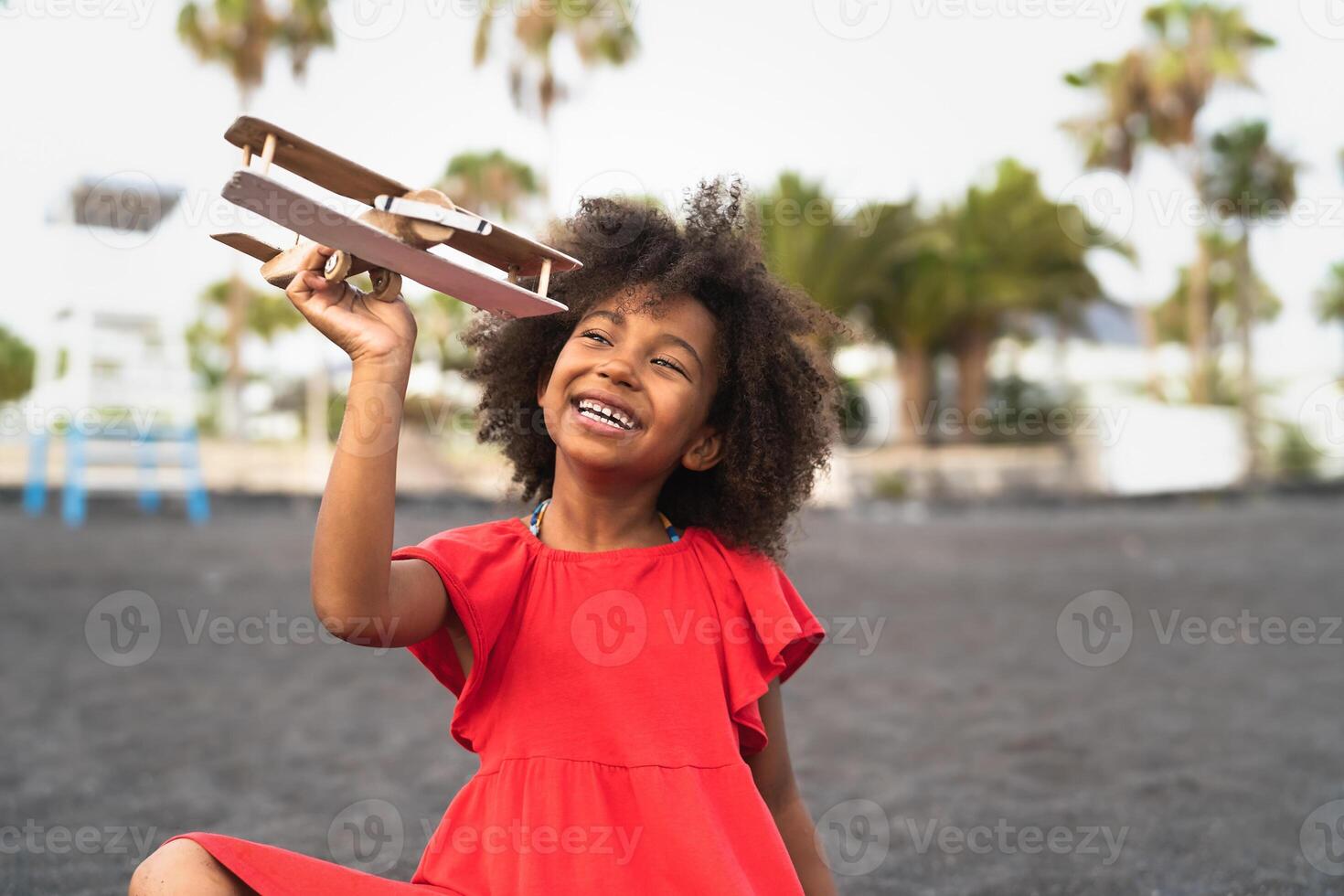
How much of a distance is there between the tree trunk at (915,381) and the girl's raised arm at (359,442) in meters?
23.7

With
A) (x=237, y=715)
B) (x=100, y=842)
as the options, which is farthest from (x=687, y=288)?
(x=237, y=715)

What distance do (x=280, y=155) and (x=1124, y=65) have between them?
2665 cm

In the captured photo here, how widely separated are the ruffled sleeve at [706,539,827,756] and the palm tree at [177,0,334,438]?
Result: 63.4 feet

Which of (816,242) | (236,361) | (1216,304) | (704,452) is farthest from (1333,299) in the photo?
(704,452)

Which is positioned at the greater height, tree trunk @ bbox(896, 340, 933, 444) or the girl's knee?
tree trunk @ bbox(896, 340, 933, 444)

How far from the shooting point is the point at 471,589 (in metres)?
1.73

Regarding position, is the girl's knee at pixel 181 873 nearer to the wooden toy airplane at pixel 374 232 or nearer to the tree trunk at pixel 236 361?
the wooden toy airplane at pixel 374 232

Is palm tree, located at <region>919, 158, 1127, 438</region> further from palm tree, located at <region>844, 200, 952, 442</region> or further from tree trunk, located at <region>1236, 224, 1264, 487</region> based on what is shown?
tree trunk, located at <region>1236, 224, 1264, 487</region>

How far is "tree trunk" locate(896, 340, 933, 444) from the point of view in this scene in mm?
24938

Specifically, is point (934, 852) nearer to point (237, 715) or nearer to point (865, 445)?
point (237, 715)

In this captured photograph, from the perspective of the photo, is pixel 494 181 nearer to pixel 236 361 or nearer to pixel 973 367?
pixel 236 361

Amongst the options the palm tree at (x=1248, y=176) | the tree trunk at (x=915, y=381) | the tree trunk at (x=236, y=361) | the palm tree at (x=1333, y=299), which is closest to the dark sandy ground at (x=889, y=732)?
the tree trunk at (x=236, y=361)

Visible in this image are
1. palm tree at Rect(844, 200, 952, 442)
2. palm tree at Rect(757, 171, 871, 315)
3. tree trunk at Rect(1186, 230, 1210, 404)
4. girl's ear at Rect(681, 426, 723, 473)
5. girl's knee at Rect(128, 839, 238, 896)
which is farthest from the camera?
tree trunk at Rect(1186, 230, 1210, 404)

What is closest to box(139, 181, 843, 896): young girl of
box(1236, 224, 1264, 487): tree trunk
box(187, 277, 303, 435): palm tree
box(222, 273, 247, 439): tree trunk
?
box(222, 273, 247, 439): tree trunk
